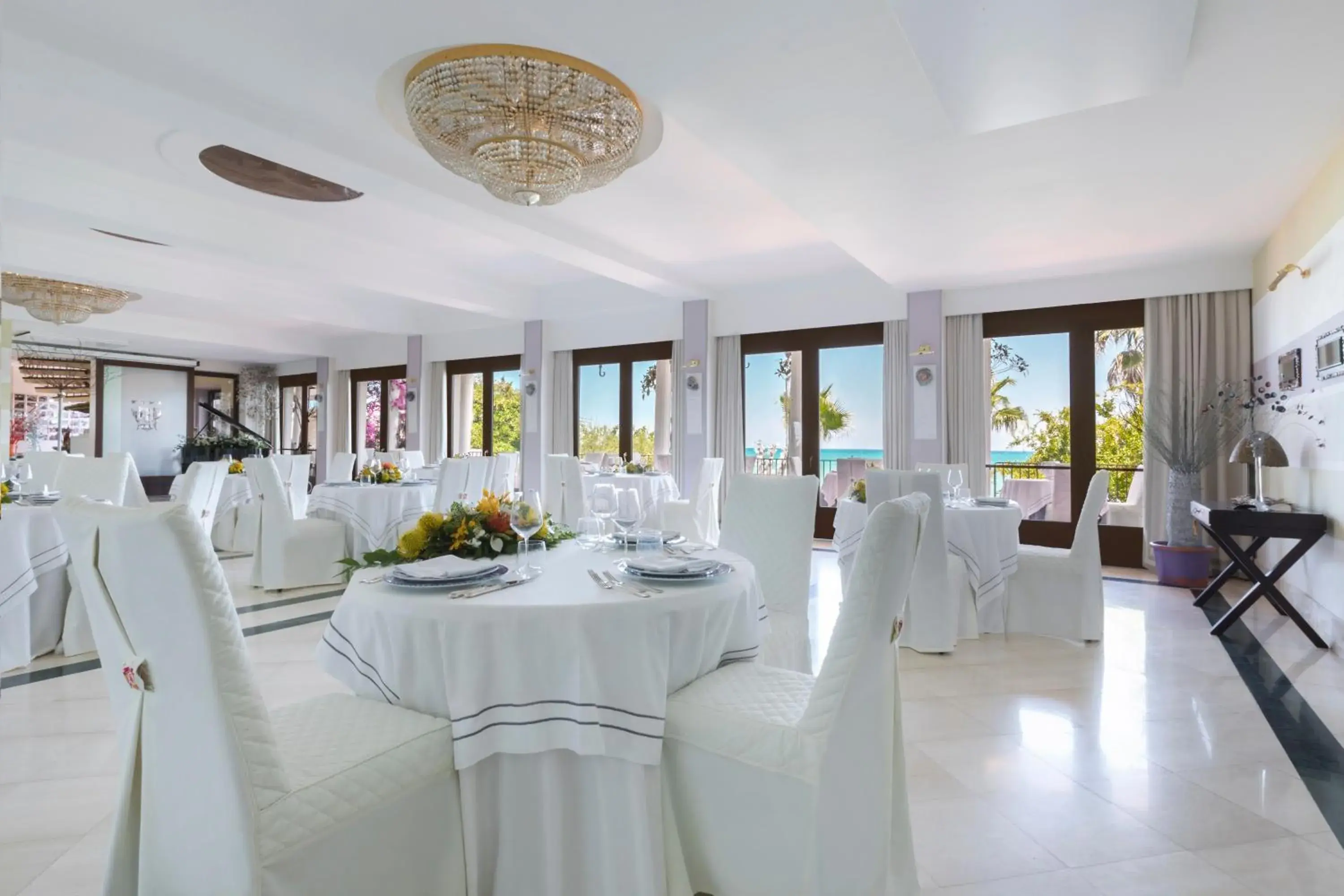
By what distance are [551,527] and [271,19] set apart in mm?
2516

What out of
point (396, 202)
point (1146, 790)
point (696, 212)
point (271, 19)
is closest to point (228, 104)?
point (271, 19)

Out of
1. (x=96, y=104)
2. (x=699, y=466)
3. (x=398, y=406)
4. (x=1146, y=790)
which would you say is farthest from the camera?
(x=398, y=406)

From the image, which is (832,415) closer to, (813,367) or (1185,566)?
(813,367)

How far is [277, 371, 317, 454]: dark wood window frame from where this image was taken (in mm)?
13961

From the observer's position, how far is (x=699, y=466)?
8.91m

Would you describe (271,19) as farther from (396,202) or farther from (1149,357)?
(1149,357)

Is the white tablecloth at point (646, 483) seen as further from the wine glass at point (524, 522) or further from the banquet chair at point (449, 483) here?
the wine glass at point (524, 522)

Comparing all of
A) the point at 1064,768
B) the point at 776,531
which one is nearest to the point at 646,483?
the point at 776,531

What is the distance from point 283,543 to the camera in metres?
5.20

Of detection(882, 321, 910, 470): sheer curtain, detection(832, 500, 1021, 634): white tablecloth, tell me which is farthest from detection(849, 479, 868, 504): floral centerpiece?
detection(882, 321, 910, 470): sheer curtain

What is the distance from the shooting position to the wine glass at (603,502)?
7.57 feet

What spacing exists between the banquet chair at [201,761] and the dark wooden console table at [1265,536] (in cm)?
484

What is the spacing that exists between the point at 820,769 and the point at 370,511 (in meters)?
4.80

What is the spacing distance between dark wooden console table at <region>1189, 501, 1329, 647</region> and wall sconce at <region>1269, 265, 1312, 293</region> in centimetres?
155
